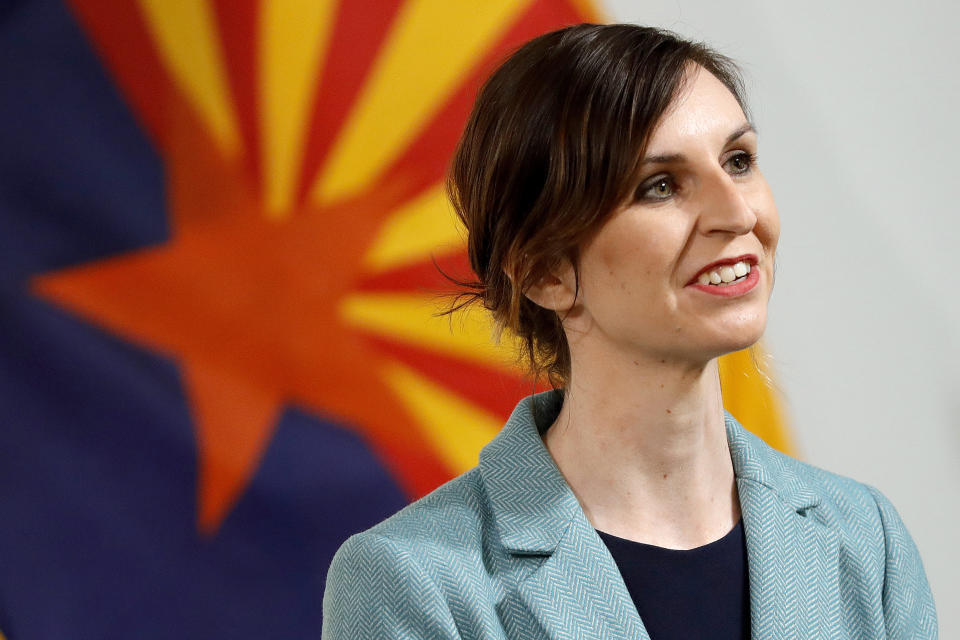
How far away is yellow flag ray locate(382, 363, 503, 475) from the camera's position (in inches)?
79.3

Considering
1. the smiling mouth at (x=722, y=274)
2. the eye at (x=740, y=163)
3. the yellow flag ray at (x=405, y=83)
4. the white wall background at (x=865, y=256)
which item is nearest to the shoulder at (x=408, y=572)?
the smiling mouth at (x=722, y=274)

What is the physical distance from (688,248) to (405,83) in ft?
3.26

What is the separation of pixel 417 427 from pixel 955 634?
1130mm

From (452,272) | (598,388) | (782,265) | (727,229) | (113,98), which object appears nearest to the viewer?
(727,229)

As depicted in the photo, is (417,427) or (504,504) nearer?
(504,504)

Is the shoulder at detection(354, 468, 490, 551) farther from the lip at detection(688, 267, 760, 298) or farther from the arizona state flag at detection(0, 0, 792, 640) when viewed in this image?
the arizona state flag at detection(0, 0, 792, 640)

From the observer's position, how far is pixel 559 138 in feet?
3.83

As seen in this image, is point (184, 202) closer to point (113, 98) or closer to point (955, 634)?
point (113, 98)

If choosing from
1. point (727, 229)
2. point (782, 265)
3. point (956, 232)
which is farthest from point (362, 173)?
point (956, 232)

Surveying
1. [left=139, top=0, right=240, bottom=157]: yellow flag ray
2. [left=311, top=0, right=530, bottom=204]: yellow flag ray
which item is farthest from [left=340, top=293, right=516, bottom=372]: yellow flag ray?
[left=139, top=0, right=240, bottom=157]: yellow flag ray

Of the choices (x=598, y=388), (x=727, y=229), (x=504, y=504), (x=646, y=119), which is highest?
(x=646, y=119)

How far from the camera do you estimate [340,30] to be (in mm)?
2006

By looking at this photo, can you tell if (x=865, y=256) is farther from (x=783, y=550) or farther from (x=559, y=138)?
(x=559, y=138)

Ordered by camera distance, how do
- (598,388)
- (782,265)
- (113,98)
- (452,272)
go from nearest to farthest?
(598,388) → (113,98) → (452,272) → (782,265)
